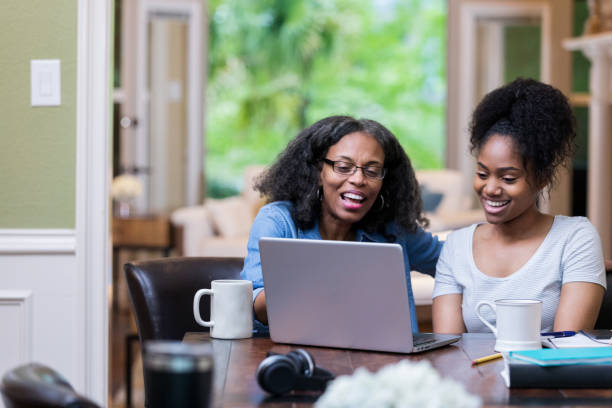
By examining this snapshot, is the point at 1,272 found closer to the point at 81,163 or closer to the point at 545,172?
the point at 81,163

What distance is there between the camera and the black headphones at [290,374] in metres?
1.18

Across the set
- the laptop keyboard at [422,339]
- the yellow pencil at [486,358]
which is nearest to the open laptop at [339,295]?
the laptop keyboard at [422,339]

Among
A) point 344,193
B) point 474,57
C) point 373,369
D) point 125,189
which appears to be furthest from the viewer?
point 474,57

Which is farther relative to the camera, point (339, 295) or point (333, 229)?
point (333, 229)

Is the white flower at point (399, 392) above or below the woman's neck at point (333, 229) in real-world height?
below

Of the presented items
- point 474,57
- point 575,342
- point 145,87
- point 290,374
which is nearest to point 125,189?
point 145,87

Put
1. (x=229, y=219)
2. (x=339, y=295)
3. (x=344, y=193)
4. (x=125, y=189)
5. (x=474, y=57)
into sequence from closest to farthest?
(x=339, y=295) < (x=344, y=193) < (x=125, y=189) < (x=229, y=219) < (x=474, y=57)

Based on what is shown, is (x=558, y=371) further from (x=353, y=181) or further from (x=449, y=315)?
(x=353, y=181)

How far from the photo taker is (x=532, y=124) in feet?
5.99

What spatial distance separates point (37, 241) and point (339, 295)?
116cm

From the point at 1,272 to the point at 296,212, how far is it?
0.85 metres

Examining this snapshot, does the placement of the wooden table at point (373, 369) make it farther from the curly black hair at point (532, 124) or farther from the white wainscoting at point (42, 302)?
the white wainscoting at point (42, 302)

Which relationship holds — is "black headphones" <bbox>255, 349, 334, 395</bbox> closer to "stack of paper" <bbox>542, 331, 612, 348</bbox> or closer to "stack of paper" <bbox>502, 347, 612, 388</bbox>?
"stack of paper" <bbox>502, 347, 612, 388</bbox>

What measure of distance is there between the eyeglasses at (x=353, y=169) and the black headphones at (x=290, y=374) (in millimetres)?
797
